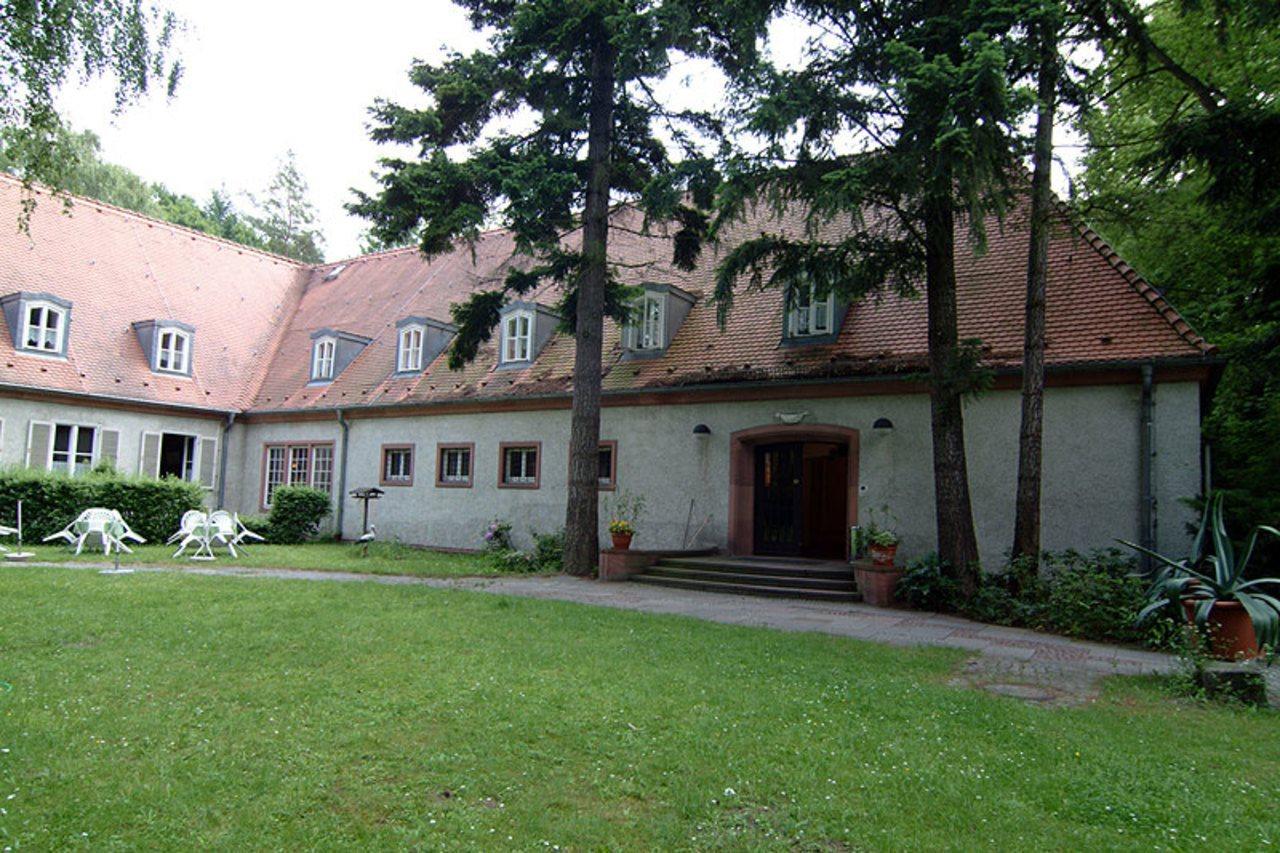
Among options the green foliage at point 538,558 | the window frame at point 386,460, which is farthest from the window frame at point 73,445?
the green foliage at point 538,558

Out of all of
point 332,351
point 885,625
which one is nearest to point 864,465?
point 885,625

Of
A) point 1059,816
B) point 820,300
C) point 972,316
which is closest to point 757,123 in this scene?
point 820,300

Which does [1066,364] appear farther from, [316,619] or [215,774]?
[215,774]

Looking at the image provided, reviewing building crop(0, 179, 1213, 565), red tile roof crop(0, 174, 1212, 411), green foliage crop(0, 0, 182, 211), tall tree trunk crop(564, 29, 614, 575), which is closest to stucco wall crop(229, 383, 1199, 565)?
building crop(0, 179, 1213, 565)

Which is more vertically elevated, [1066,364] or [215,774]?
[1066,364]

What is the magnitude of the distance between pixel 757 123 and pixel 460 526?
491 inches

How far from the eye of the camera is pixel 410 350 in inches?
862

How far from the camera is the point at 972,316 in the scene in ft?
45.9

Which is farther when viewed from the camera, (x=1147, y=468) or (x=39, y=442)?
(x=39, y=442)

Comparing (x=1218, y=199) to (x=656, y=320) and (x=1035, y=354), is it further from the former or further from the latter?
(x=656, y=320)

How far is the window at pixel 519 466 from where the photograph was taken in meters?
18.6

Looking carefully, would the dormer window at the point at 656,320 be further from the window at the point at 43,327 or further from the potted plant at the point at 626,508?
the window at the point at 43,327

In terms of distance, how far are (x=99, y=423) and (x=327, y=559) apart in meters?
8.90

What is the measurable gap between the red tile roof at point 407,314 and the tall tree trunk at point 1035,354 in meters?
0.42
